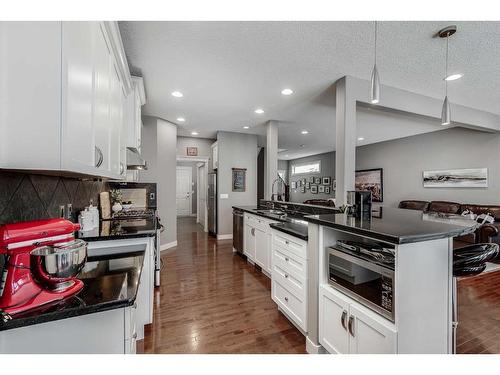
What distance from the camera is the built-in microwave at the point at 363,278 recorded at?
1.22 meters

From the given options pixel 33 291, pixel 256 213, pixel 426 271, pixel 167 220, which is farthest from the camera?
pixel 167 220

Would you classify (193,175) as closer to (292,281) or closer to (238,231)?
(238,231)

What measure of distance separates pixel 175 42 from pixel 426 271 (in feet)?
8.82

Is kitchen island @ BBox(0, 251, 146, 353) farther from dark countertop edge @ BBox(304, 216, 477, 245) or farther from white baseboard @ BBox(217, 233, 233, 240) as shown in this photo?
white baseboard @ BBox(217, 233, 233, 240)

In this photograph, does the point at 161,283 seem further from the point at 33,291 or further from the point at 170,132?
the point at 170,132

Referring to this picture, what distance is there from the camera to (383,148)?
7219 millimetres

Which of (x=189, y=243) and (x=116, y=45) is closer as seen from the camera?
(x=116, y=45)

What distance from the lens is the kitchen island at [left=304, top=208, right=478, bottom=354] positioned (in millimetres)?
1179

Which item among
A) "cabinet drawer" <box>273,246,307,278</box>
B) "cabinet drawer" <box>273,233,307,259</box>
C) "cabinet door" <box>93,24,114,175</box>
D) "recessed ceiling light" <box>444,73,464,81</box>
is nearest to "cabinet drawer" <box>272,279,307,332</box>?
"cabinet drawer" <box>273,246,307,278</box>

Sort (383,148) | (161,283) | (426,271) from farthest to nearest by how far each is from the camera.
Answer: (383,148)
(161,283)
(426,271)

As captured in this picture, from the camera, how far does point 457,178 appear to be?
5449 mm

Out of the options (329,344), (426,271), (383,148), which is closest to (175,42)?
(426,271)

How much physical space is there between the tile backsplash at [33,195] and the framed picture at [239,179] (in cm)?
401

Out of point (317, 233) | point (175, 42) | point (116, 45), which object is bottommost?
point (317, 233)
